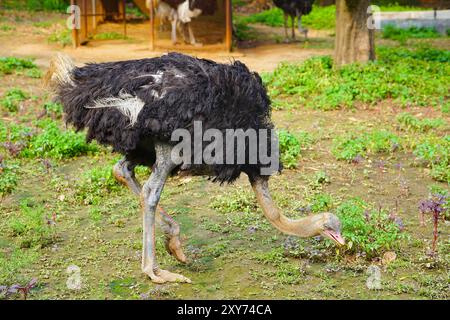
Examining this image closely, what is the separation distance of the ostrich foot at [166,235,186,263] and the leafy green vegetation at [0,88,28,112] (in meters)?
4.75

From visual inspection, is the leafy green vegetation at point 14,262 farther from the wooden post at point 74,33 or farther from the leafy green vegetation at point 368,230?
the wooden post at point 74,33

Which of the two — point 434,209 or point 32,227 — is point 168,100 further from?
point 434,209

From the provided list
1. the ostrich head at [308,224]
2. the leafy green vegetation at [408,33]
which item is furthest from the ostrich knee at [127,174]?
the leafy green vegetation at [408,33]

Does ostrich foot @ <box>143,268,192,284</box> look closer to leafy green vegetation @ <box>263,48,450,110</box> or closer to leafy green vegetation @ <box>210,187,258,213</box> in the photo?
leafy green vegetation @ <box>210,187,258,213</box>

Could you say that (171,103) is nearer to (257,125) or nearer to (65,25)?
(257,125)

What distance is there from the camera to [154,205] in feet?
16.3

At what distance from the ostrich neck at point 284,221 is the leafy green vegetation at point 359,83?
170 inches

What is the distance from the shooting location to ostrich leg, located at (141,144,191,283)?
493 cm

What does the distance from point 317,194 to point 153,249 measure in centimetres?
213

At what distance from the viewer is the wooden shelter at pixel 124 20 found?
13977 millimetres

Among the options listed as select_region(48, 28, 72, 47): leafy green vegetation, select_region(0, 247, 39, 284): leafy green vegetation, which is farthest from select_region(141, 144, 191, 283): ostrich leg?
select_region(48, 28, 72, 47): leafy green vegetation

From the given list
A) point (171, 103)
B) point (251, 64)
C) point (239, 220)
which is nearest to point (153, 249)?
point (171, 103)

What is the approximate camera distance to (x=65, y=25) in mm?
16969

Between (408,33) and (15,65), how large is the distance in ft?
26.2
